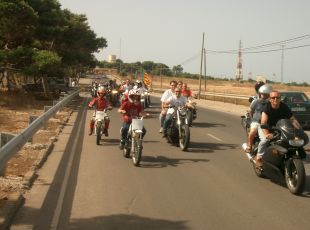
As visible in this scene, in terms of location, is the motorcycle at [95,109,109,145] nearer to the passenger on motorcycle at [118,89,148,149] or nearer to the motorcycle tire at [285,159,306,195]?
the passenger on motorcycle at [118,89,148,149]

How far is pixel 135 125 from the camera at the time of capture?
440 inches

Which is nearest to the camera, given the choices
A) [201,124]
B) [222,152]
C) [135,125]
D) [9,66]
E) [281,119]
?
[281,119]

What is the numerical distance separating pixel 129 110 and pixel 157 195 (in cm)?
411

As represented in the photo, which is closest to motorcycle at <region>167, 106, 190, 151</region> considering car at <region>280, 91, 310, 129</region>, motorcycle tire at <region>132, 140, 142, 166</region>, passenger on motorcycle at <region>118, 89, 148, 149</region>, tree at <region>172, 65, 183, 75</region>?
passenger on motorcycle at <region>118, 89, 148, 149</region>

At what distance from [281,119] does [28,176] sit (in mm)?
4452

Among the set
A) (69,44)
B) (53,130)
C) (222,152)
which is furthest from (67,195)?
(69,44)

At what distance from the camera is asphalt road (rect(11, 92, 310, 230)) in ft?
21.7

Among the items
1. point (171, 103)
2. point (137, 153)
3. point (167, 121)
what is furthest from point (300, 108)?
point (137, 153)

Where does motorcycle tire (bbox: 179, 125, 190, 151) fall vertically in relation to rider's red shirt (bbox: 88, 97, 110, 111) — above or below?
below

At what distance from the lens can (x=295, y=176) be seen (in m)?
8.27

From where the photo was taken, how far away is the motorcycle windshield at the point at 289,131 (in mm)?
8289

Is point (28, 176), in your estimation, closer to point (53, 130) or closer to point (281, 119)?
point (281, 119)

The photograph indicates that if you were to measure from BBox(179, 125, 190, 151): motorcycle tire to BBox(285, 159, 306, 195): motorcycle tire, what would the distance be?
470 centimetres

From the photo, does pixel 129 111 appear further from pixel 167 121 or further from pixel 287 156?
pixel 287 156
